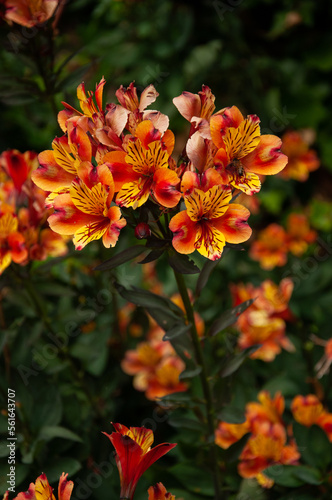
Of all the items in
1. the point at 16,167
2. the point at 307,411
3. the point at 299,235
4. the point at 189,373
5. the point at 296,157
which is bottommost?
the point at 299,235

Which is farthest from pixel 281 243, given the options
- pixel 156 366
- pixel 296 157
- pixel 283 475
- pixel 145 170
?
pixel 145 170

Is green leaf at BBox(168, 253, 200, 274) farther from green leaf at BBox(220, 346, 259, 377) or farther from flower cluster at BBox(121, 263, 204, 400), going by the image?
flower cluster at BBox(121, 263, 204, 400)

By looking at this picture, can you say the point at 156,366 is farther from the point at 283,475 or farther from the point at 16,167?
the point at 16,167

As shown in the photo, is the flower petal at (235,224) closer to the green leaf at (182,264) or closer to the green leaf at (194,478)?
the green leaf at (182,264)

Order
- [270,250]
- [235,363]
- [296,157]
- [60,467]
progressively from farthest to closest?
[296,157], [270,250], [60,467], [235,363]

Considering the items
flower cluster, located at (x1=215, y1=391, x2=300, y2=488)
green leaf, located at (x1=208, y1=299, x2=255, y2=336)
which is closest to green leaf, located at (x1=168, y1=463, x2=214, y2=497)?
flower cluster, located at (x1=215, y1=391, x2=300, y2=488)

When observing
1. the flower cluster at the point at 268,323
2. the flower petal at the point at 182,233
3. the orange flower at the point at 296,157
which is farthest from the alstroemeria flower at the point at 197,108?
the orange flower at the point at 296,157

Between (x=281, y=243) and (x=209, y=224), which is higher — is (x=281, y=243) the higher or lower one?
the lower one
